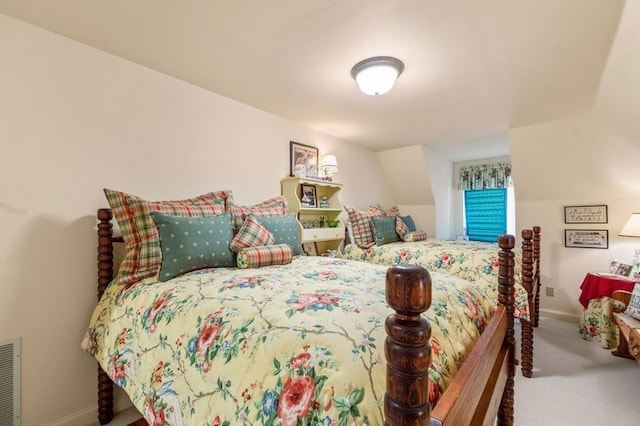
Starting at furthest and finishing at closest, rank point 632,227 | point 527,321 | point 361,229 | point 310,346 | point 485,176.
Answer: point 485,176 → point 361,229 → point 632,227 → point 527,321 → point 310,346

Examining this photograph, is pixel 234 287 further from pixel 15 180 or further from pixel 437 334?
pixel 15 180

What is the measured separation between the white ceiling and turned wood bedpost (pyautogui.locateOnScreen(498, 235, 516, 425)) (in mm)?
1214

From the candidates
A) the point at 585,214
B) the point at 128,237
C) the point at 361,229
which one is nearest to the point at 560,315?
the point at 585,214

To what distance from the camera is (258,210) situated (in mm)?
2350

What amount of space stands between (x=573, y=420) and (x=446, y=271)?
128cm

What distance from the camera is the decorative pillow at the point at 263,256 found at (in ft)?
5.79

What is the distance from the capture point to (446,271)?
2.77 meters

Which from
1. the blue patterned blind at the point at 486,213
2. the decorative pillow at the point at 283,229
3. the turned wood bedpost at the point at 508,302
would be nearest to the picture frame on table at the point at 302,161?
the decorative pillow at the point at 283,229

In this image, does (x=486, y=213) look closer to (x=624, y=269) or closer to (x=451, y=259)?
(x=624, y=269)

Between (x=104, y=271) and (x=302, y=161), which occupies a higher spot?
(x=302, y=161)

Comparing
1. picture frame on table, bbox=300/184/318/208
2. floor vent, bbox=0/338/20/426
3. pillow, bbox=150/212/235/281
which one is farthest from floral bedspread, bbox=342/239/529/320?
floor vent, bbox=0/338/20/426

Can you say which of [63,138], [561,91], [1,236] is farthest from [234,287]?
[561,91]

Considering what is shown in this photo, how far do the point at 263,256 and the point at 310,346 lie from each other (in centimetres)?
112

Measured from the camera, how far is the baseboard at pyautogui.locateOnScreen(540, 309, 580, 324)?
3.44 meters
